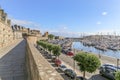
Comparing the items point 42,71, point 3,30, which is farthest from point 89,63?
point 3,30

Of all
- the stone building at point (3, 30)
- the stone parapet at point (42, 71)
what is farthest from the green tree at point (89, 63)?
the stone building at point (3, 30)

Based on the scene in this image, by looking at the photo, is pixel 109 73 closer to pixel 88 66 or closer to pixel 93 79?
pixel 93 79

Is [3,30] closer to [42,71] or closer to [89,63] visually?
[89,63]

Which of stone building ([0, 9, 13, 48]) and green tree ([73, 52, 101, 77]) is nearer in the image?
green tree ([73, 52, 101, 77])

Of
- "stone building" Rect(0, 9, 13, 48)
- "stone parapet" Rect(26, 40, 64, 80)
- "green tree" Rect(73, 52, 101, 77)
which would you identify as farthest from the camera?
"stone building" Rect(0, 9, 13, 48)

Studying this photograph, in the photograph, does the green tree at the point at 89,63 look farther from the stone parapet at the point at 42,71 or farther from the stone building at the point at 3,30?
the stone building at the point at 3,30

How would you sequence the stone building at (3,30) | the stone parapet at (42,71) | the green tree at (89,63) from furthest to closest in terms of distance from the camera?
1. the stone building at (3,30)
2. the green tree at (89,63)
3. the stone parapet at (42,71)

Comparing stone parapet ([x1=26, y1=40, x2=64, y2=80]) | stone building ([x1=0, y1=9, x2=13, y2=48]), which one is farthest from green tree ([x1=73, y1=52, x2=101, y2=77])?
stone building ([x1=0, y1=9, x2=13, y2=48])

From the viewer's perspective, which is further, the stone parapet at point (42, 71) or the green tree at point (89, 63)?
the green tree at point (89, 63)

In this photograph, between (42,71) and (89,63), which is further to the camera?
(89,63)

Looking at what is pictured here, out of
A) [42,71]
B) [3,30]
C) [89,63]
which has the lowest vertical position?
[89,63]

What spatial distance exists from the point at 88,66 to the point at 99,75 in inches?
199

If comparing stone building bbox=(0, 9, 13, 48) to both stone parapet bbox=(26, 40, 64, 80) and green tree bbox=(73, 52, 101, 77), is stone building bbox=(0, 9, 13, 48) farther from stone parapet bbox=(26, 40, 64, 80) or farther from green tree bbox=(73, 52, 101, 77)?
stone parapet bbox=(26, 40, 64, 80)

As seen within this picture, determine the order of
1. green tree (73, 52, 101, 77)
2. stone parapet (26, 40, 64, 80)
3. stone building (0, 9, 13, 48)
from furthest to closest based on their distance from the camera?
stone building (0, 9, 13, 48), green tree (73, 52, 101, 77), stone parapet (26, 40, 64, 80)
